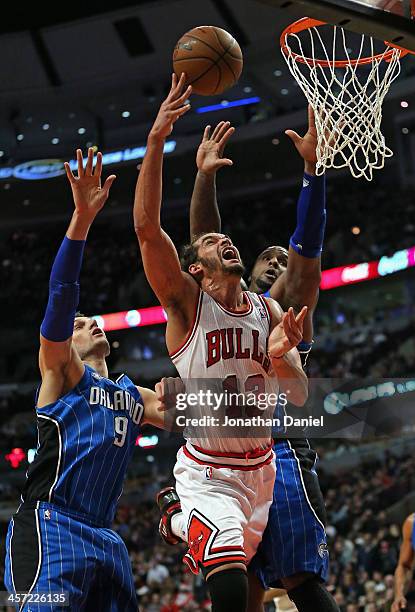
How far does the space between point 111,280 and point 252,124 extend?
5.35 m

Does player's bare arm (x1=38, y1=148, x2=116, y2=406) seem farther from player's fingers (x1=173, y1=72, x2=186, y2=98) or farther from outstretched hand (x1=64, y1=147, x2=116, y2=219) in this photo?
player's fingers (x1=173, y1=72, x2=186, y2=98)

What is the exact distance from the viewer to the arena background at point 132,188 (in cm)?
1947

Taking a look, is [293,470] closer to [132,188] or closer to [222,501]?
[222,501]

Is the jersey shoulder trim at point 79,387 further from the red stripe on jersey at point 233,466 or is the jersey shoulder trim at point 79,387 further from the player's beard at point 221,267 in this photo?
the player's beard at point 221,267

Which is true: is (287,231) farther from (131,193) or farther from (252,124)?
(131,193)

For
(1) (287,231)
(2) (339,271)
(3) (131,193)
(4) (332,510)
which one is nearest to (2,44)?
(3) (131,193)

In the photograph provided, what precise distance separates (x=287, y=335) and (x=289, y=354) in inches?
10.1

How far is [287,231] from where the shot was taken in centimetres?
2166

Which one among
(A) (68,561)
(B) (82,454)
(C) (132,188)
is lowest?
(A) (68,561)

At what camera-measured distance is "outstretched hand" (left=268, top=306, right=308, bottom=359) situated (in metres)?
3.90

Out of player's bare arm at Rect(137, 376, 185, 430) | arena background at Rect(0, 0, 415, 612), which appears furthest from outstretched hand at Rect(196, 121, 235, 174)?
arena background at Rect(0, 0, 415, 612)

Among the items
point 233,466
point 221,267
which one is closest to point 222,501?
point 233,466

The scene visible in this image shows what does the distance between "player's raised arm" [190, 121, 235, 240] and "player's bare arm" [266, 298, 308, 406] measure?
0.91 metres

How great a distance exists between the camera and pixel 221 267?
4520 millimetres
